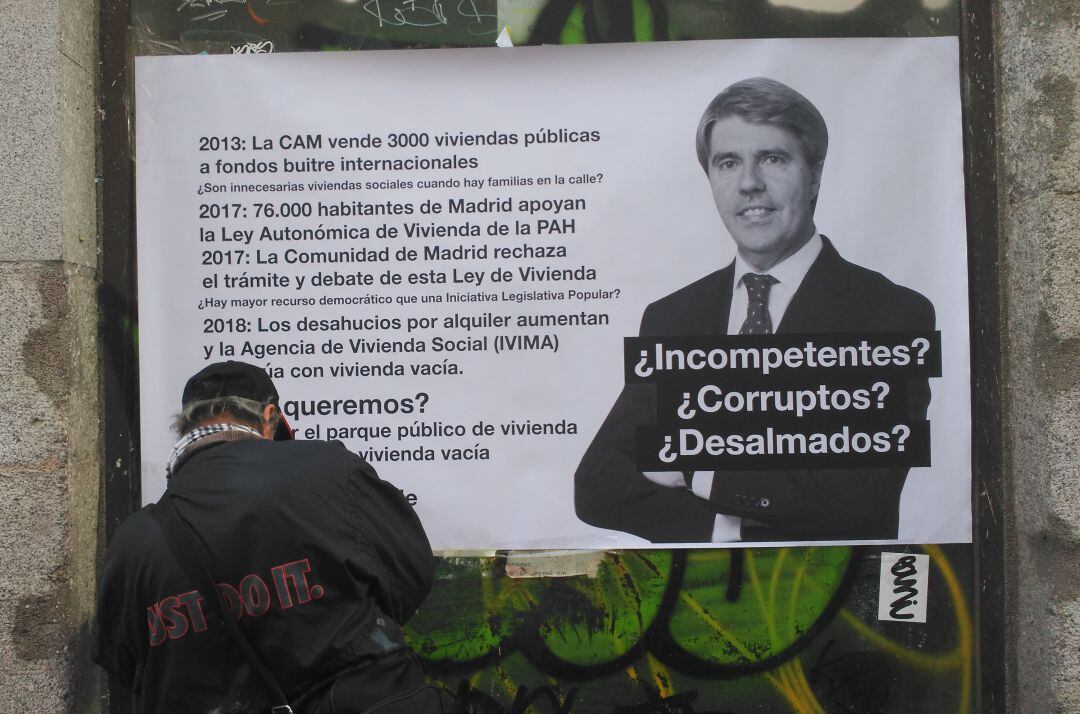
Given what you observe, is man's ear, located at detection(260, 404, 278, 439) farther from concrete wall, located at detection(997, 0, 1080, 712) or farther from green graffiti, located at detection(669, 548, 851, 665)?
concrete wall, located at detection(997, 0, 1080, 712)

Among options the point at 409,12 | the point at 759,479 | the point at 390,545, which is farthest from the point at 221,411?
the point at 759,479

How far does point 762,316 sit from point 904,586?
3.72ft

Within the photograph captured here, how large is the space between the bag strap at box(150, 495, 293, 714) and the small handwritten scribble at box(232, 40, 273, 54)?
1971 mm

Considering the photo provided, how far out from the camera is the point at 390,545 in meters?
2.08

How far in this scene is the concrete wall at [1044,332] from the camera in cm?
297

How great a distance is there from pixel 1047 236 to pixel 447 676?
267 centimetres

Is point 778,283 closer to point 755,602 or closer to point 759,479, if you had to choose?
point 759,479

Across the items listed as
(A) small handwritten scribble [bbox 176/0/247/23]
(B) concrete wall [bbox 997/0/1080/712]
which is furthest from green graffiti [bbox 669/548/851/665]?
(A) small handwritten scribble [bbox 176/0/247/23]

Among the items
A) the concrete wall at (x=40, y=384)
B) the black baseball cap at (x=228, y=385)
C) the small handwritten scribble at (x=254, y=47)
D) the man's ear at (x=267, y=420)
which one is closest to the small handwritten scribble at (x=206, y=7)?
the small handwritten scribble at (x=254, y=47)

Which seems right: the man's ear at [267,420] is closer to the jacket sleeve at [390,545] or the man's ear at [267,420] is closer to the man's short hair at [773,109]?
the jacket sleeve at [390,545]

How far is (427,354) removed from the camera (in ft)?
10.5

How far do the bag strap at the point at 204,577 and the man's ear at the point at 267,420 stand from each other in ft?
1.01

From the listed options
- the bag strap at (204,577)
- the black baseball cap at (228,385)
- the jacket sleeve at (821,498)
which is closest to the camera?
the bag strap at (204,577)

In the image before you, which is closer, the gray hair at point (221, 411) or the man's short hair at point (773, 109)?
the gray hair at point (221, 411)
